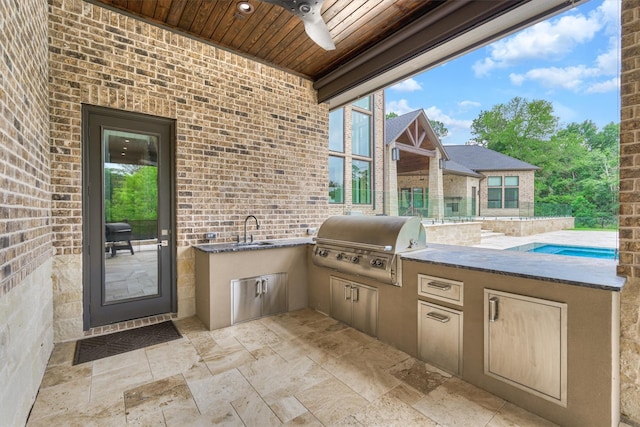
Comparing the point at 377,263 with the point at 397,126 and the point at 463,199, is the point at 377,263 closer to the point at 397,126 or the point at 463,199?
the point at 463,199

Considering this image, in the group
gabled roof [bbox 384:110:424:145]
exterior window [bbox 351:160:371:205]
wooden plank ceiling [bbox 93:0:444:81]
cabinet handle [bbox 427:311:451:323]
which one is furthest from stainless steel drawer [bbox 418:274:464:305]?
gabled roof [bbox 384:110:424:145]

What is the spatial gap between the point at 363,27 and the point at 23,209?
136 inches

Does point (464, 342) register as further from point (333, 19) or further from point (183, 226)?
point (333, 19)

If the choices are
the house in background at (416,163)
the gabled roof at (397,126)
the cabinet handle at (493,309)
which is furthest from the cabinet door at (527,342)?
the gabled roof at (397,126)

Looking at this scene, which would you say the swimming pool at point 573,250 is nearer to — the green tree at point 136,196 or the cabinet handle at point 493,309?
the cabinet handle at point 493,309

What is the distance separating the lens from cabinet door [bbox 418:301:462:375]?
2.24 meters

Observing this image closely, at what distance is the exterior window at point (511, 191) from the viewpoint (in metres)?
4.26

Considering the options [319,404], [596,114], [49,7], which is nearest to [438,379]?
[319,404]

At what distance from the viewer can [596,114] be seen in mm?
2447

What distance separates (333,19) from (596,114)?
263 centimetres

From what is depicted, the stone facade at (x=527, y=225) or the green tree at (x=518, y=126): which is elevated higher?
the green tree at (x=518, y=126)

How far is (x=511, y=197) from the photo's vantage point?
445 centimetres

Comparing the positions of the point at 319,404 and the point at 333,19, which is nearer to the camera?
the point at 319,404

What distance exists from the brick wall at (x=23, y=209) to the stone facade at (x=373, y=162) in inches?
212
